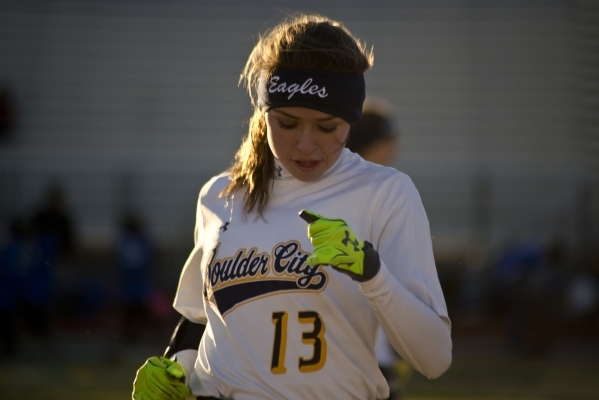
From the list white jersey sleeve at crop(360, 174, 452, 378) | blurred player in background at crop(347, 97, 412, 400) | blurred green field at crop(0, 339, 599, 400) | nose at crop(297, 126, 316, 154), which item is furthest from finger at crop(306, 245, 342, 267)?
blurred green field at crop(0, 339, 599, 400)

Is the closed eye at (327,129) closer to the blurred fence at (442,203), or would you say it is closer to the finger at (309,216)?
the finger at (309,216)

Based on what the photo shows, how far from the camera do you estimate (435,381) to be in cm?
927

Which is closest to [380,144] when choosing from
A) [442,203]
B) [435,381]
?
[435,381]

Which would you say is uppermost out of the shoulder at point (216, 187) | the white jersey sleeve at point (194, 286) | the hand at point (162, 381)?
the shoulder at point (216, 187)

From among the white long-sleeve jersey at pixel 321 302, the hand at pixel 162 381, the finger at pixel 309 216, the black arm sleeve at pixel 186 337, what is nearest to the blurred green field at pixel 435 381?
the black arm sleeve at pixel 186 337

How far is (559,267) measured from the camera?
12.9 m

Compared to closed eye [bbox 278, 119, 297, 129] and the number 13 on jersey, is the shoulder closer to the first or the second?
closed eye [bbox 278, 119, 297, 129]

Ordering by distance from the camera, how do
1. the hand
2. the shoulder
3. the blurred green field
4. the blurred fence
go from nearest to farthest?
the hand → the shoulder → the blurred green field → the blurred fence

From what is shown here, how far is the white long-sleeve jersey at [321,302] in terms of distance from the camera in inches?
93.9

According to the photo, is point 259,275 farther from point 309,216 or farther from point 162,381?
point 162,381

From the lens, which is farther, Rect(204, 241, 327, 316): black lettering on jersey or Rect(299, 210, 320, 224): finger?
Rect(204, 241, 327, 316): black lettering on jersey

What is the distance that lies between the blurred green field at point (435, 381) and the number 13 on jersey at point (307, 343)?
18.4 feet

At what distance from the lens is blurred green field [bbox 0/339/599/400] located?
8.20m

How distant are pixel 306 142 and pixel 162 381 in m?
0.83
